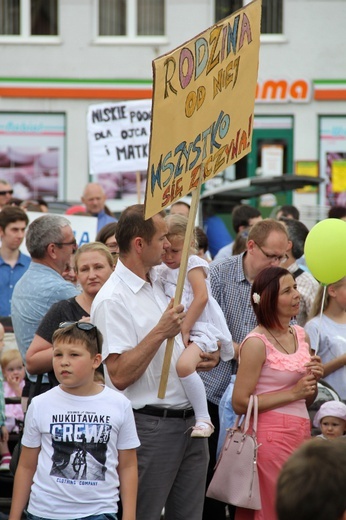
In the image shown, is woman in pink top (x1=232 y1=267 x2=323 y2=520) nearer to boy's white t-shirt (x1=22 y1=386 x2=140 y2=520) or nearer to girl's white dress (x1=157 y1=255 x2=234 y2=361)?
girl's white dress (x1=157 y1=255 x2=234 y2=361)

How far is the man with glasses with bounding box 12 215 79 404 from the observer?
273 inches

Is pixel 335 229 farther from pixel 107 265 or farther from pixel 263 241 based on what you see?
pixel 107 265

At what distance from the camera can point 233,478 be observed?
A: 6.48m

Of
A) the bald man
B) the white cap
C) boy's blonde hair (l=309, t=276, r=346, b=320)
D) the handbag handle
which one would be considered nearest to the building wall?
the bald man

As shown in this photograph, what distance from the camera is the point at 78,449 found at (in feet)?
18.1

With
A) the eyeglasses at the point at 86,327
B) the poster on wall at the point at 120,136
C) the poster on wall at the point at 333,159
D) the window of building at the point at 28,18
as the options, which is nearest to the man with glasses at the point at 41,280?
the eyeglasses at the point at 86,327

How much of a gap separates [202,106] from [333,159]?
61.7 ft

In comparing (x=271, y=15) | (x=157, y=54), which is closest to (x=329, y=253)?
(x=157, y=54)

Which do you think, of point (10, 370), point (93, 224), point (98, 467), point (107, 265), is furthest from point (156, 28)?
point (98, 467)

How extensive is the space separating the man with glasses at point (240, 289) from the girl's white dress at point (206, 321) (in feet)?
1.43

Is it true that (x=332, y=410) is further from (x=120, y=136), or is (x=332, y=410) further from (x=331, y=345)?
(x=120, y=136)

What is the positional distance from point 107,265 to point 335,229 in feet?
4.76

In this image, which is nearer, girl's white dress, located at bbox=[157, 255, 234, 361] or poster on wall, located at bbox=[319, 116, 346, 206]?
girl's white dress, located at bbox=[157, 255, 234, 361]

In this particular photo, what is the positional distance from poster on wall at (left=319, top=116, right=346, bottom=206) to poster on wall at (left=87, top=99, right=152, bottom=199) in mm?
11079
